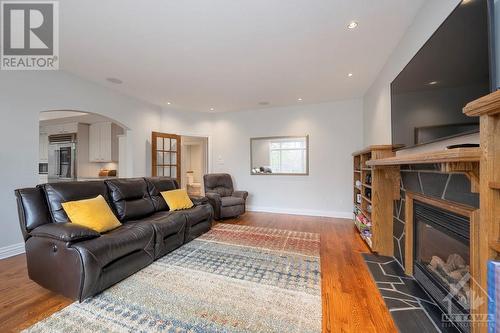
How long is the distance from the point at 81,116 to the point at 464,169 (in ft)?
23.0

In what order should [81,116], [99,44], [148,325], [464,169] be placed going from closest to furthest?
[464,169] < [148,325] < [99,44] < [81,116]

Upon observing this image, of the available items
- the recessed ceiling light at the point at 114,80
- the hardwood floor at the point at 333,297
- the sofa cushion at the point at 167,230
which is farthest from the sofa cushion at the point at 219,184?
the hardwood floor at the point at 333,297

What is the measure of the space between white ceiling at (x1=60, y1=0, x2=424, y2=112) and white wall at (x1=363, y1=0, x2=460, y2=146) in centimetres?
9

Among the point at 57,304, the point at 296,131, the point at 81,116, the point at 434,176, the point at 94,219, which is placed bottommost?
the point at 57,304

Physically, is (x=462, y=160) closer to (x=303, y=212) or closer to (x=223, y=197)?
(x=303, y=212)

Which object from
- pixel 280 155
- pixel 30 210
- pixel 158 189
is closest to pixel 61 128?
pixel 158 189

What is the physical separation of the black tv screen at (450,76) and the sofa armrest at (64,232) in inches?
113

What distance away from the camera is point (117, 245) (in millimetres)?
1861

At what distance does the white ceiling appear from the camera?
1903 millimetres

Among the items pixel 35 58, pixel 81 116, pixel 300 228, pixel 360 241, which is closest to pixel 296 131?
pixel 300 228

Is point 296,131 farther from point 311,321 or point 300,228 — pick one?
point 311,321

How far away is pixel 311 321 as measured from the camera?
1490 mm

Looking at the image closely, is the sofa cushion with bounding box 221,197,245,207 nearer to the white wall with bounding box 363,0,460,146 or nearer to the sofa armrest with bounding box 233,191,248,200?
the sofa armrest with bounding box 233,191,248,200

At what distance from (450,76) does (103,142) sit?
258 inches
